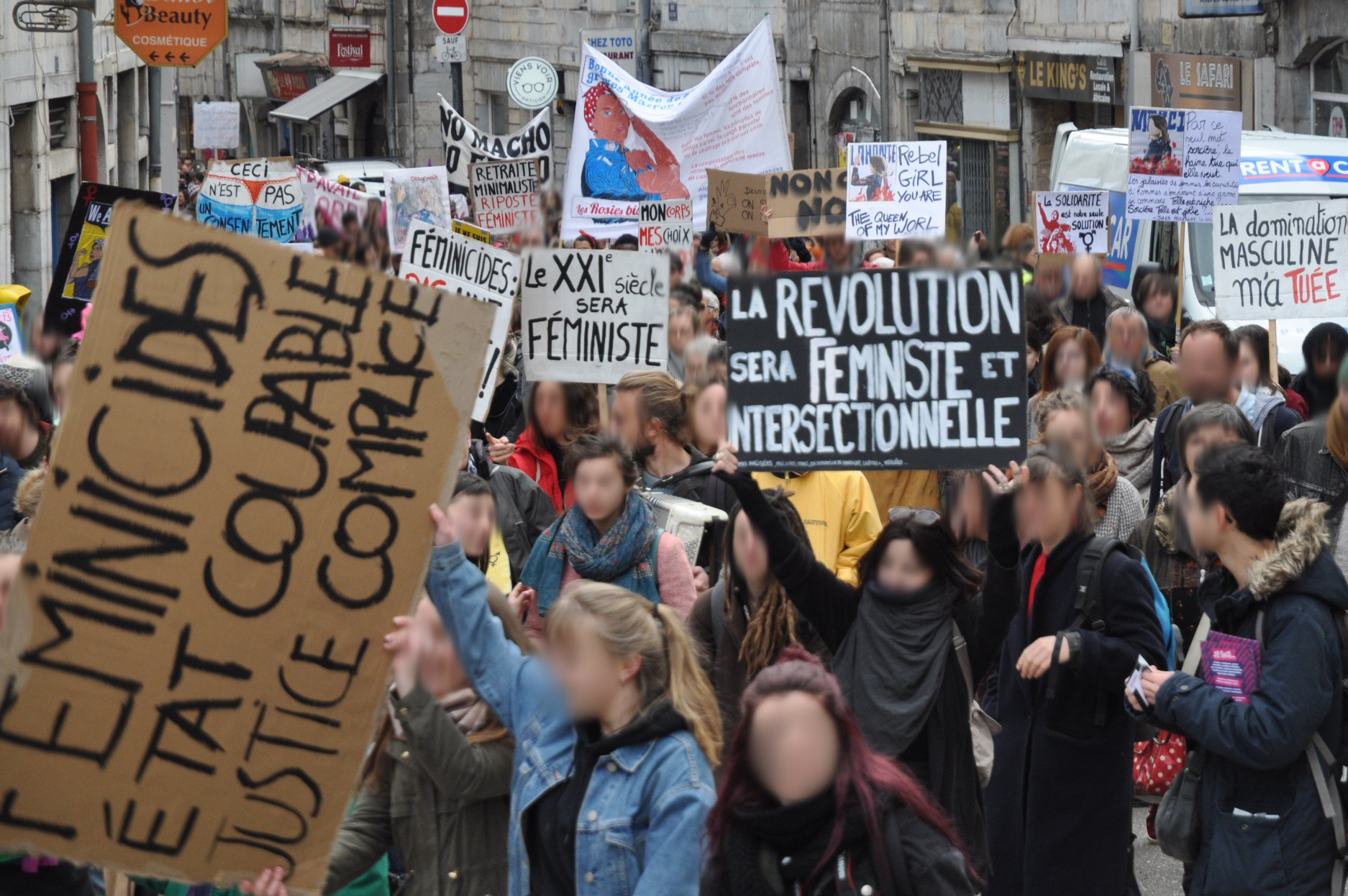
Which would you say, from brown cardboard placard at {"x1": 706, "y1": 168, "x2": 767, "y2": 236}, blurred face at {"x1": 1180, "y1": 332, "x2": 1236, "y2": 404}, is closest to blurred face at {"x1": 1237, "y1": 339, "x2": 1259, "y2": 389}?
blurred face at {"x1": 1180, "y1": 332, "x2": 1236, "y2": 404}

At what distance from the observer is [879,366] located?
4.88 meters

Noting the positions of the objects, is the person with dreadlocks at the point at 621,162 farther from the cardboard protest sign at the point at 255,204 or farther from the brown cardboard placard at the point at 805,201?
the cardboard protest sign at the point at 255,204

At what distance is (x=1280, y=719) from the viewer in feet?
13.9

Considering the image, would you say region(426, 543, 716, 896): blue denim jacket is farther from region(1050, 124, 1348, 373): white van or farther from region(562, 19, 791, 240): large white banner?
region(562, 19, 791, 240): large white banner

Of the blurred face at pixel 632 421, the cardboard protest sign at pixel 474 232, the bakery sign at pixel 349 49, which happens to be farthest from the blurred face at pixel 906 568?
the bakery sign at pixel 349 49

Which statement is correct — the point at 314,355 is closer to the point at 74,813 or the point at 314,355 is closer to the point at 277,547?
the point at 277,547

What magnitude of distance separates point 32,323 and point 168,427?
7.07 meters

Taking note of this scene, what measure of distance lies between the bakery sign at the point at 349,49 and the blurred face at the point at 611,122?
3035 cm

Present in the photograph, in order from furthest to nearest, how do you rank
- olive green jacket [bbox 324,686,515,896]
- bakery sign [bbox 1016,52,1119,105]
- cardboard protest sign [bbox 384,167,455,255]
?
bakery sign [bbox 1016,52,1119,105]
cardboard protest sign [bbox 384,167,455,255]
olive green jacket [bbox 324,686,515,896]

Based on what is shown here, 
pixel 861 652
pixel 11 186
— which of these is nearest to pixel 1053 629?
pixel 861 652

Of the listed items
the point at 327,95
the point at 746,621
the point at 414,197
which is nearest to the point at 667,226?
the point at 414,197

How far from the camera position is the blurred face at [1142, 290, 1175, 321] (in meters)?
11.7

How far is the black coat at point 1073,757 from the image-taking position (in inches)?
197

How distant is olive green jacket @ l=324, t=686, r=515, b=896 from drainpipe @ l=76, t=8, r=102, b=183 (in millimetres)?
13924
